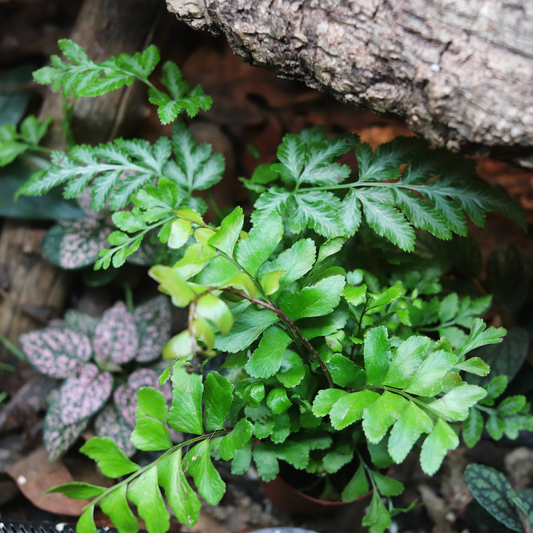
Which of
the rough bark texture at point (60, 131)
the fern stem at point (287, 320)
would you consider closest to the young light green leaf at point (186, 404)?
the fern stem at point (287, 320)

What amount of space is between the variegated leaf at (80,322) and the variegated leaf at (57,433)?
0.29 m

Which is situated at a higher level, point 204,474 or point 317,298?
point 317,298

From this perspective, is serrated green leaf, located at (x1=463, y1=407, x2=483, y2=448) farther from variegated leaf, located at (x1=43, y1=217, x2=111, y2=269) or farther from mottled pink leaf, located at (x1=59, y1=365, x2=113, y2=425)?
variegated leaf, located at (x1=43, y1=217, x2=111, y2=269)

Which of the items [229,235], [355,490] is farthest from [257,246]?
[355,490]

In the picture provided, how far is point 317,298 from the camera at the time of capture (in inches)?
34.6

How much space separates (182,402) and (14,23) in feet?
7.24

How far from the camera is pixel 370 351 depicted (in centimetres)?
87

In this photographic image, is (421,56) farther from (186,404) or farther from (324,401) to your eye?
(186,404)

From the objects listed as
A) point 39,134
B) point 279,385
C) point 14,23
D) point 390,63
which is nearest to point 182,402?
point 279,385

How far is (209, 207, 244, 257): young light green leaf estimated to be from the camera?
84cm

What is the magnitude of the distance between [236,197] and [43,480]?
1.32 meters

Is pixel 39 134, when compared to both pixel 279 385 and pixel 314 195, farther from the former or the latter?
pixel 279 385

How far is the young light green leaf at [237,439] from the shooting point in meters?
0.88

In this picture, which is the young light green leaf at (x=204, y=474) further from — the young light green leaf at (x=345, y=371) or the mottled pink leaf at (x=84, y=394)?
the mottled pink leaf at (x=84, y=394)
